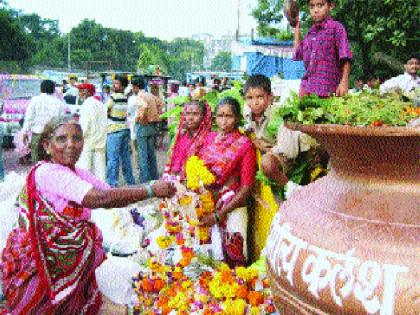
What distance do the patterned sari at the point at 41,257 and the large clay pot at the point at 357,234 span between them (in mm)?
1365

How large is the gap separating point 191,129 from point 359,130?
2.76 metres

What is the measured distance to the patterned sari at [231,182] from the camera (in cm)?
371

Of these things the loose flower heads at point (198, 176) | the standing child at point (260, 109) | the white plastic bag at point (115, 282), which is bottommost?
the white plastic bag at point (115, 282)

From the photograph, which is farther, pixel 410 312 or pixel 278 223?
pixel 278 223

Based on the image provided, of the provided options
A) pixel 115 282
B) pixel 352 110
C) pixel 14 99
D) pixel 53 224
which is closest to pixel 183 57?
pixel 14 99

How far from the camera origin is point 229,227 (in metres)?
3.76

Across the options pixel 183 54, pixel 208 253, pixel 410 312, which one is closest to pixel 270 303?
pixel 208 253

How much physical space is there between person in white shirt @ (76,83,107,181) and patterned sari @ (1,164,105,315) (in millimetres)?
4204

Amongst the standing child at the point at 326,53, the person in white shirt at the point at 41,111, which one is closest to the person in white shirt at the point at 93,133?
the person in white shirt at the point at 41,111

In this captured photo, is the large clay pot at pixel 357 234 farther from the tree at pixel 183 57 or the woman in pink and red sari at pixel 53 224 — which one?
the tree at pixel 183 57

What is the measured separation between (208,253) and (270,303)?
815 millimetres

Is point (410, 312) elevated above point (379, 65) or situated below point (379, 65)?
below

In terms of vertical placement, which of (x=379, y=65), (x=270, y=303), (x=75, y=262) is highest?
(x=379, y=65)

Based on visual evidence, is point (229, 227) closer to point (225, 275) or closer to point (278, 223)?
point (225, 275)
